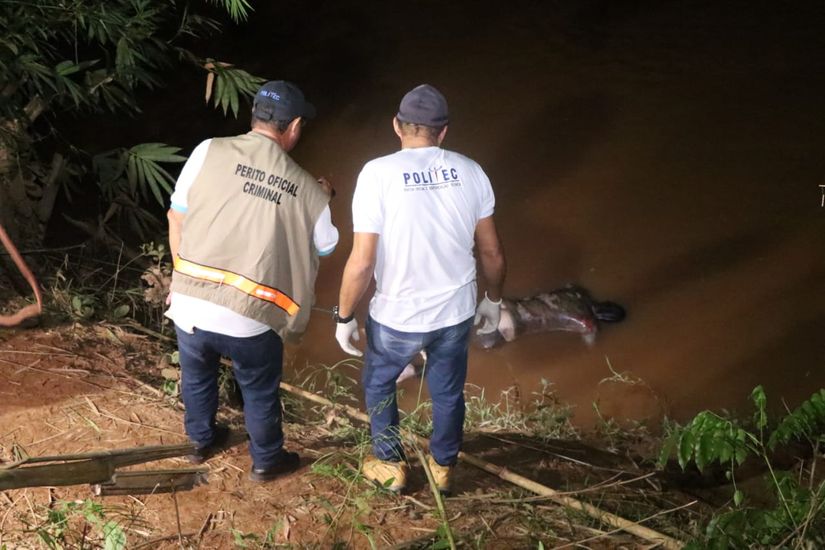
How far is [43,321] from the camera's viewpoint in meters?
3.87

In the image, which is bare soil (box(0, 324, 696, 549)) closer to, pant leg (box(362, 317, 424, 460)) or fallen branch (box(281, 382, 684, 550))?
fallen branch (box(281, 382, 684, 550))

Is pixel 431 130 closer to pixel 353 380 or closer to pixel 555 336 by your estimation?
pixel 353 380

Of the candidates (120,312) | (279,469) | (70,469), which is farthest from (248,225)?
(120,312)

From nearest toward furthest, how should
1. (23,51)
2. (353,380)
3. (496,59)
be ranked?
1. (23,51)
2. (353,380)
3. (496,59)

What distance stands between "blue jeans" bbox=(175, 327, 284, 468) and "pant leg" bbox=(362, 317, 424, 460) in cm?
36

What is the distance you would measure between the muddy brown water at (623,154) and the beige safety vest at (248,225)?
2.57m

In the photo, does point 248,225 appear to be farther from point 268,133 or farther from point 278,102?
point 278,102

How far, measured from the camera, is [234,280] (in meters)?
2.58

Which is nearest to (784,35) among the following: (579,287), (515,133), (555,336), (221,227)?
(515,133)

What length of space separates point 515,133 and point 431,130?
4.83m

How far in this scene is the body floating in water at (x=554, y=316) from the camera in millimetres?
5238

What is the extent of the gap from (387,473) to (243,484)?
58cm

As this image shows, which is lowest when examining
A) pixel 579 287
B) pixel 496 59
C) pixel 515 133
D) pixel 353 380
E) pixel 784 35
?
pixel 353 380

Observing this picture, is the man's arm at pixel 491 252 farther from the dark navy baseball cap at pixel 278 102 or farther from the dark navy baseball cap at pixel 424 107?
the dark navy baseball cap at pixel 278 102
